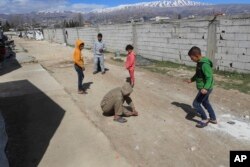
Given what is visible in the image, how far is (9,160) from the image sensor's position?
4871 mm

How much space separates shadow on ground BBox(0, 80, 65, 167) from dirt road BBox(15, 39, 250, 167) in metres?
0.84

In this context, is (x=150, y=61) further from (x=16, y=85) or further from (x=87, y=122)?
(x=87, y=122)

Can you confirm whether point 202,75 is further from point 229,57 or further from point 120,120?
point 229,57

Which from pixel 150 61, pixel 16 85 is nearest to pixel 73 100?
pixel 16 85

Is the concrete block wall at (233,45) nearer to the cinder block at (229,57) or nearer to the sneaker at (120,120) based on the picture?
the cinder block at (229,57)

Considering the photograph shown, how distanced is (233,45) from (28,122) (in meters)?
7.59

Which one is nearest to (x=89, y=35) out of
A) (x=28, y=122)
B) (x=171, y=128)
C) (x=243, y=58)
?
(x=243, y=58)

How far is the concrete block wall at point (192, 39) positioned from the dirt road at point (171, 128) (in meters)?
2.46

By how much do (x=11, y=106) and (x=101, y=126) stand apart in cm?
312

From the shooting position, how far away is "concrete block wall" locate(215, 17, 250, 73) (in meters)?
10.3

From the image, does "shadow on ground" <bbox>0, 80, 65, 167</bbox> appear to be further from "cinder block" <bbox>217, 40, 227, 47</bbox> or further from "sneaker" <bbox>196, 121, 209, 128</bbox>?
"cinder block" <bbox>217, 40, 227, 47</bbox>

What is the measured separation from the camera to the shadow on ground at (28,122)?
5096 millimetres

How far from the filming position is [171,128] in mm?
5969

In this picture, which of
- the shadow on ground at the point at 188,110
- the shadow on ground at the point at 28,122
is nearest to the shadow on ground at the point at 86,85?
the shadow on ground at the point at 28,122
